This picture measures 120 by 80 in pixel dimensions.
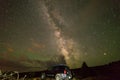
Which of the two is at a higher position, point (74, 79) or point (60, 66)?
point (60, 66)

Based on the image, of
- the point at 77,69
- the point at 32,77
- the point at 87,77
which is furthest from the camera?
the point at 77,69

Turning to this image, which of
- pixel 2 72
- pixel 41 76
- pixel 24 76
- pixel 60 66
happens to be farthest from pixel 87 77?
pixel 2 72

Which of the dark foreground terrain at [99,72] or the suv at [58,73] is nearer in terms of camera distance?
the suv at [58,73]

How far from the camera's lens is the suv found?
9812mm

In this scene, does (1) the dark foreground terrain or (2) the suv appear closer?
(2) the suv

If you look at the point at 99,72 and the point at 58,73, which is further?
the point at 99,72

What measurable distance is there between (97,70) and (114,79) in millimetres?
1141

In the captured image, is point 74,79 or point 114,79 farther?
point 114,79

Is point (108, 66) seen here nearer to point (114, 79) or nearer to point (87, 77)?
point (114, 79)

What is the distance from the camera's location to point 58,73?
33.2ft

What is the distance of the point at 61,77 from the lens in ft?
31.7

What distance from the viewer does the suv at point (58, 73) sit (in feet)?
32.2

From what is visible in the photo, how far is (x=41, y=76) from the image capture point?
1052 centimetres

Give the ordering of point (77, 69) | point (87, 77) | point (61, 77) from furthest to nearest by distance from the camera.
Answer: point (77, 69), point (87, 77), point (61, 77)
